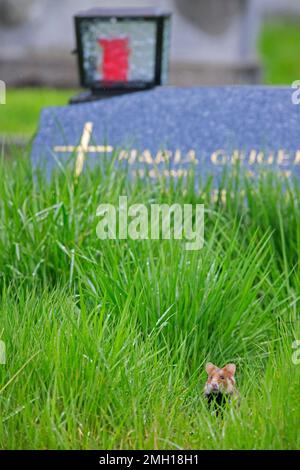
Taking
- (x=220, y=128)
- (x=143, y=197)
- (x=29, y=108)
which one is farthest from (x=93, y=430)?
(x=29, y=108)

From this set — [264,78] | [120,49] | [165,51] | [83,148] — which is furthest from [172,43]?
[83,148]

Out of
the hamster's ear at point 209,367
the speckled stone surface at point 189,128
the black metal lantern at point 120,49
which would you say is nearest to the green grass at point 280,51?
the black metal lantern at point 120,49

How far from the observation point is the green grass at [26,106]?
382 inches

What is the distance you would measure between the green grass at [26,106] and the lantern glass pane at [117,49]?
247 cm

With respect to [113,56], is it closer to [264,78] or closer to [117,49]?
[117,49]

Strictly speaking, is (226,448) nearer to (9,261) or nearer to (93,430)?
(93,430)

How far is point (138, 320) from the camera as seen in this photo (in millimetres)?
4016

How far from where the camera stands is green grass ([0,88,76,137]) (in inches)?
382

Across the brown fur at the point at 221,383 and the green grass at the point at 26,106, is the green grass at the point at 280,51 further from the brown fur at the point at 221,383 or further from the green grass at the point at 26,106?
the brown fur at the point at 221,383

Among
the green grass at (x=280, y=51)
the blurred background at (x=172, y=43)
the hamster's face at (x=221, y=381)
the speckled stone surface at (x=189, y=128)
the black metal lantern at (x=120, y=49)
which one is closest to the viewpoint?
the hamster's face at (x=221, y=381)

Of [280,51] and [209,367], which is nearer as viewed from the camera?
[209,367]

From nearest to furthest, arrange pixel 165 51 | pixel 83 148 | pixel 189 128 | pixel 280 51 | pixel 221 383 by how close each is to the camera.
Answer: pixel 221 383
pixel 83 148
pixel 189 128
pixel 165 51
pixel 280 51

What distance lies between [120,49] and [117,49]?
0.02m

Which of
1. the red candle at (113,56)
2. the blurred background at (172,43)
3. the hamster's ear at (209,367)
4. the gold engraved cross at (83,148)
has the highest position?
the blurred background at (172,43)
